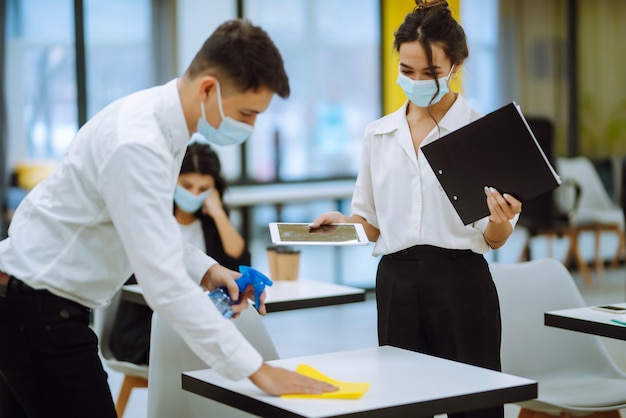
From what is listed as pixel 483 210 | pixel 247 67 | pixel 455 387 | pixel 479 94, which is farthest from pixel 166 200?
pixel 479 94

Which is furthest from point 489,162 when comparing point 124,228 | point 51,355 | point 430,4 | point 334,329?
point 334,329

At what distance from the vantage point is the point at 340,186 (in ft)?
24.7

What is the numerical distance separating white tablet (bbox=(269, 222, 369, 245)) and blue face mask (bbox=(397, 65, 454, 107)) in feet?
1.25

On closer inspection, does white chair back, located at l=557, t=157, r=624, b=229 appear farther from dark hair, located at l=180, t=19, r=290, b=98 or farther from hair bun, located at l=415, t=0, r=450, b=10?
dark hair, located at l=180, t=19, r=290, b=98

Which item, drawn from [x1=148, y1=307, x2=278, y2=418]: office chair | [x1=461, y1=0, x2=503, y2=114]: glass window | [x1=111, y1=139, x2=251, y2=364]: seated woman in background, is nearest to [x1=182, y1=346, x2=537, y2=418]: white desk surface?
[x1=148, y1=307, x2=278, y2=418]: office chair

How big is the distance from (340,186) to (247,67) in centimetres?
558

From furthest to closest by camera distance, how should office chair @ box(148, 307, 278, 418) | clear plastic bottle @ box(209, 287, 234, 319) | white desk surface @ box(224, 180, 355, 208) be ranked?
white desk surface @ box(224, 180, 355, 208) < office chair @ box(148, 307, 278, 418) < clear plastic bottle @ box(209, 287, 234, 319)

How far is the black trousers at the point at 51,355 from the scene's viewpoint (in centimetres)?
200

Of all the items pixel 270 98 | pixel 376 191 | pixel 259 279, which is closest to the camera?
pixel 270 98

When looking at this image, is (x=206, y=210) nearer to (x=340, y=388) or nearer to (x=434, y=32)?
(x=434, y=32)

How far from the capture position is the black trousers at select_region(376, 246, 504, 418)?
2668 mm

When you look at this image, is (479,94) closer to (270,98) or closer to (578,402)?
(578,402)

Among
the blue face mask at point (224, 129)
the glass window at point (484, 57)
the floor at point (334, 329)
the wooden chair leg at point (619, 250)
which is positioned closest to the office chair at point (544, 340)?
the floor at point (334, 329)

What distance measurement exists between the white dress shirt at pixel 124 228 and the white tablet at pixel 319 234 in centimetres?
54
